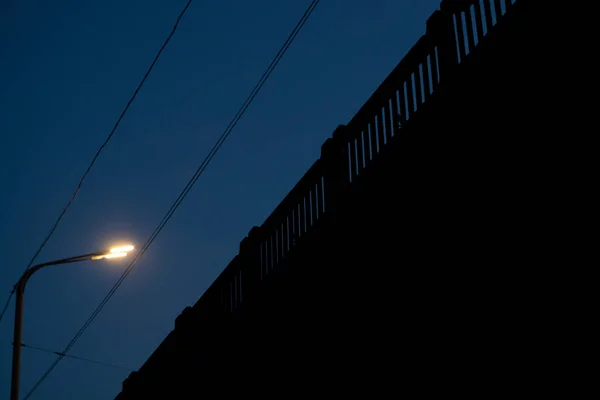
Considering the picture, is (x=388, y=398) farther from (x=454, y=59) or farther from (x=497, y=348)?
(x=454, y=59)

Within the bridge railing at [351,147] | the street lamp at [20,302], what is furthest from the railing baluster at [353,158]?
the street lamp at [20,302]

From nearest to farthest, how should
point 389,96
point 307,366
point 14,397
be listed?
point 389,96 → point 307,366 → point 14,397

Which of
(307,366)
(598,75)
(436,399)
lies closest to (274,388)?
(307,366)

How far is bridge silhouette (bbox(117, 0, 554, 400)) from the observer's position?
732 centimetres

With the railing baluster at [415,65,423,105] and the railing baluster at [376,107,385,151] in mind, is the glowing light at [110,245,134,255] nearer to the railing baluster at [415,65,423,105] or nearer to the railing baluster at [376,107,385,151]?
the railing baluster at [376,107,385,151]

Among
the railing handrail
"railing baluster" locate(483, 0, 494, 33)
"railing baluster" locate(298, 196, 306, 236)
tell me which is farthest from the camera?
"railing baluster" locate(298, 196, 306, 236)

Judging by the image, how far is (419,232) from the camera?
28.0 feet

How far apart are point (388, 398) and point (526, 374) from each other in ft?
6.79

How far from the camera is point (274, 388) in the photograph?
11.1 metres

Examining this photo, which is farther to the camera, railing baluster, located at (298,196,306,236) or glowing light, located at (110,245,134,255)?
glowing light, located at (110,245,134,255)

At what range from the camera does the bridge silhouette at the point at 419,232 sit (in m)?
7.32

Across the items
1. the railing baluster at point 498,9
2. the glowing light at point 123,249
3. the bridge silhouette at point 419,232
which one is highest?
the railing baluster at point 498,9

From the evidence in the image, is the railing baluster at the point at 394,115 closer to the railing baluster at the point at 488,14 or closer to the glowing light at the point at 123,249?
the railing baluster at the point at 488,14

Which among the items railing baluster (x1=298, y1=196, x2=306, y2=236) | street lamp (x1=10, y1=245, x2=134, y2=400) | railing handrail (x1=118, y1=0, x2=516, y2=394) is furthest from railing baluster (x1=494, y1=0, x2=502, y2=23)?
street lamp (x1=10, y1=245, x2=134, y2=400)
